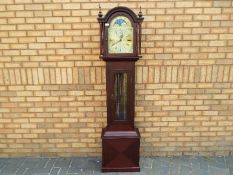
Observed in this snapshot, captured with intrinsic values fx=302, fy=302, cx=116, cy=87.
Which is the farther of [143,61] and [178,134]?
[178,134]

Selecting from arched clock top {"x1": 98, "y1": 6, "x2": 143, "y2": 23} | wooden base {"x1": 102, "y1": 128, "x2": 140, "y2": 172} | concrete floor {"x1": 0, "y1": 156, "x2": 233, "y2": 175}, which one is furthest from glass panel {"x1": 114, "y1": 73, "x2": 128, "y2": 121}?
concrete floor {"x1": 0, "y1": 156, "x2": 233, "y2": 175}

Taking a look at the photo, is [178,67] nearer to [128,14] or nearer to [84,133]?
[128,14]

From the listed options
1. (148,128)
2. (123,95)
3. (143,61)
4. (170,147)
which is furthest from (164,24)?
(170,147)

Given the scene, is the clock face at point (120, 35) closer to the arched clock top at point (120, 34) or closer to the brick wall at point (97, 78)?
the arched clock top at point (120, 34)

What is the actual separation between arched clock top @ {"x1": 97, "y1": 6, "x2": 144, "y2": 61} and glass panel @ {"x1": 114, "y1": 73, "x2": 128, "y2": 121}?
30 centimetres

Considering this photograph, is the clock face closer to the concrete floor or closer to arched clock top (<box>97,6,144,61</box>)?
arched clock top (<box>97,6,144,61</box>)

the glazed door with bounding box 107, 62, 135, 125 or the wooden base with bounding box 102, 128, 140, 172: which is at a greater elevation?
the glazed door with bounding box 107, 62, 135, 125

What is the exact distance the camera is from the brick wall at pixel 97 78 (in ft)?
13.1

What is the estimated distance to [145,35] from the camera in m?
4.05

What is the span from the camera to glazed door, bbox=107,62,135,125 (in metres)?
3.75

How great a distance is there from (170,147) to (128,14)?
2104 millimetres

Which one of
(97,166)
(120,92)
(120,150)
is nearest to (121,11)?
(120,92)

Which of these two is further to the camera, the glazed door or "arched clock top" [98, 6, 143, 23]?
the glazed door

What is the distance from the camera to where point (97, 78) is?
4.20m
